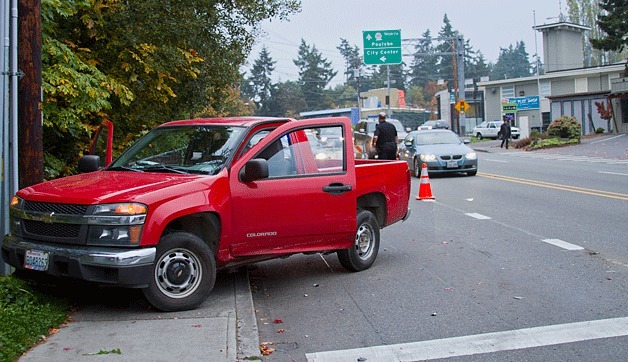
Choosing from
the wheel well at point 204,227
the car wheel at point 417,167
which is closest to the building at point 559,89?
the car wheel at point 417,167

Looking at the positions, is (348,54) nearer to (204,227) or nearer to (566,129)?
(566,129)

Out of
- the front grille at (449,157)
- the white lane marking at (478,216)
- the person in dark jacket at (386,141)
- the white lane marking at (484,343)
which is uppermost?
the person in dark jacket at (386,141)

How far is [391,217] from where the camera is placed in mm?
9141

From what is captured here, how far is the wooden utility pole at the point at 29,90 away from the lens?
7.63 m

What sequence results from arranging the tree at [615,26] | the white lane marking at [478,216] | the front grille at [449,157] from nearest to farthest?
the white lane marking at [478,216] → the front grille at [449,157] → the tree at [615,26]

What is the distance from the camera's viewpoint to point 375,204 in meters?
8.95

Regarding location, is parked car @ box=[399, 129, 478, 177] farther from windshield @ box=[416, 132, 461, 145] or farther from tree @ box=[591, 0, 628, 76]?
tree @ box=[591, 0, 628, 76]

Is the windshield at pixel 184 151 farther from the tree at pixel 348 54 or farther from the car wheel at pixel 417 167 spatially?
the tree at pixel 348 54

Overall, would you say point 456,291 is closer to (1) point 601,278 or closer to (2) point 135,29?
(1) point 601,278

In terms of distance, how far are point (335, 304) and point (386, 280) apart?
3.91 ft

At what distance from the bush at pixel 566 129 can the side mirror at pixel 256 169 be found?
1537 inches

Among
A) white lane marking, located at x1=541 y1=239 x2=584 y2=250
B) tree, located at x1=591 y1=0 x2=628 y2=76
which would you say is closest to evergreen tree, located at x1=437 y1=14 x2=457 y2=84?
tree, located at x1=591 y1=0 x2=628 y2=76

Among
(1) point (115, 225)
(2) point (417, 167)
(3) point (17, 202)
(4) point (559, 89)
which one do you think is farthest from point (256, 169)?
(4) point (559, 89)

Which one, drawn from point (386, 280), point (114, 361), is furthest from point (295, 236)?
point (114, 361)
